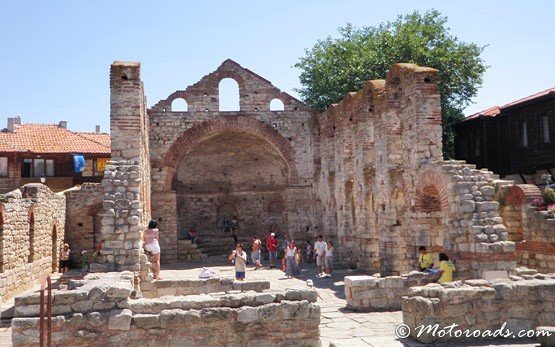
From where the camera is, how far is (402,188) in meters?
16.0

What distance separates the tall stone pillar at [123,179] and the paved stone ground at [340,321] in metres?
2.66

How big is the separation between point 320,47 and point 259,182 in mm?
8746

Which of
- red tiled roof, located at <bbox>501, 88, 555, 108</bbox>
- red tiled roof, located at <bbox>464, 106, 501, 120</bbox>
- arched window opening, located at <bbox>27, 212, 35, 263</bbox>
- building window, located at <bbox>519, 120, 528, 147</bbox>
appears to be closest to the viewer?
arched window opening, located at <bbox>27, 212, 35, 263</bbox>

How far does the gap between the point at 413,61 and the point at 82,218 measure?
16.7m

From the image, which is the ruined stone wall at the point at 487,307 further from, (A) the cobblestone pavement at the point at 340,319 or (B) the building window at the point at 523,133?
(B) the building window at the point at 523,133

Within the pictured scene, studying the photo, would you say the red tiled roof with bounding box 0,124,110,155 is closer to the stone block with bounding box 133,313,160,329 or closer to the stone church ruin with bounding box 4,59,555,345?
the stone church ruin with bounding box 4,59,555,345

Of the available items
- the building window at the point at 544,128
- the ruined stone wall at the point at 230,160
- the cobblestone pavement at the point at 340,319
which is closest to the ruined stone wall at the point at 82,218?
the ruined stone wall at the point at 230,160

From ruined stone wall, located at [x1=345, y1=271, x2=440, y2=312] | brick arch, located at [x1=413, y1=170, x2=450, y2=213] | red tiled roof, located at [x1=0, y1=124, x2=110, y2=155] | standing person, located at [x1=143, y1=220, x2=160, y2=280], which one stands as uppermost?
red tiled roof, located at [x1=0, y1=124, x2=110, y2=155]

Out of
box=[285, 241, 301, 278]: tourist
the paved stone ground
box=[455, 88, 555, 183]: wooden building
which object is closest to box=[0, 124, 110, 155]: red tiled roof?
the paved stone ground

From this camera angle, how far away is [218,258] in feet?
82.8

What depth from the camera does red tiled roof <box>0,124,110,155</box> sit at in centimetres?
2988

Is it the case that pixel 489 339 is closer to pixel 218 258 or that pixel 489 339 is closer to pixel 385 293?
pixel 385 293

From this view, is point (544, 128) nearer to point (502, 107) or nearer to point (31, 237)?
point (502, 107)

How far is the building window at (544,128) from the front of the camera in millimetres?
20766
